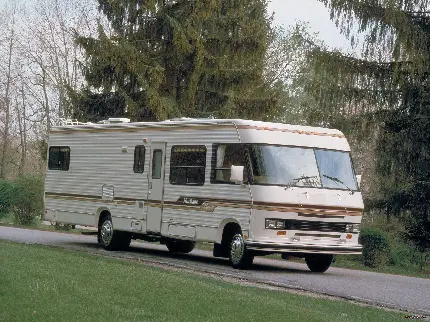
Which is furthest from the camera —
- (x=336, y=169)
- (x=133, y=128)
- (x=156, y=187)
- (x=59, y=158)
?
(x=59, y=158)

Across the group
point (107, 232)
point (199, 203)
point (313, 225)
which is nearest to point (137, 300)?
point (313, 225)

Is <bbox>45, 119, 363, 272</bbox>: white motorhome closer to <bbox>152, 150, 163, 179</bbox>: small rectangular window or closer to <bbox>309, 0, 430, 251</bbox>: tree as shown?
<bbox>152, 150, 163, 179</bbox>: small rectangular window

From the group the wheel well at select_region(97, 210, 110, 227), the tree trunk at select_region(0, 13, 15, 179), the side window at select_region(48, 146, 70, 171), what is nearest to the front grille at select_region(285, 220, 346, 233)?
the wheel well at select_region(97, 210, 110, 227)

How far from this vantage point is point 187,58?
3544 cm

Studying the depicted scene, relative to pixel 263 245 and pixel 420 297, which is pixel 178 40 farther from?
pixel 420 297

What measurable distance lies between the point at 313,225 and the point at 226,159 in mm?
2204

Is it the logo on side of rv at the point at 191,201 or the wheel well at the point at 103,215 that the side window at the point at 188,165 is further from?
the wheel well at the point at 103,215

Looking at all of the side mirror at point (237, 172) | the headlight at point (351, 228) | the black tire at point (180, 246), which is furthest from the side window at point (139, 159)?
the headlight at point (351, 228)

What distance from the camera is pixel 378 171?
2702 centimetres

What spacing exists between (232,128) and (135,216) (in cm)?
390

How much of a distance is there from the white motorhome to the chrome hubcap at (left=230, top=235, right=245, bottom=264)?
0.06 feet

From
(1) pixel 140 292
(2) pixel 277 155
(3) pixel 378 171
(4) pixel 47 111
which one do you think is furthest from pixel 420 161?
(4) pixel 47 111

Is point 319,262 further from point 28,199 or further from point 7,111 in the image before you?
point 7,111

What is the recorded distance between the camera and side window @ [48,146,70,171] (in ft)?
80.5
